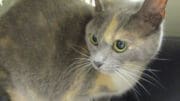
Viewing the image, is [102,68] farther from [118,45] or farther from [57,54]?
[57,54]

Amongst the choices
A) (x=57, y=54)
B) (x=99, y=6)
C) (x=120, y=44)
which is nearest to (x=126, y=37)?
(x=120, y=44)

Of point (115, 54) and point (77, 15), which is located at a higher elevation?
point (77, 15)

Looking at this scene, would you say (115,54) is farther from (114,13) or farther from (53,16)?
(53,16)

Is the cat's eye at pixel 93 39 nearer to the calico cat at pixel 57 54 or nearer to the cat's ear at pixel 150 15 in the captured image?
the calico cat at pixel 57 54

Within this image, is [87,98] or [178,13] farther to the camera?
[178,13]

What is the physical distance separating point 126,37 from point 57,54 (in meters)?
0.27

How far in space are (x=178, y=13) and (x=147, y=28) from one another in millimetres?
611

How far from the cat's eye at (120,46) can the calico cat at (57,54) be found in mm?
68

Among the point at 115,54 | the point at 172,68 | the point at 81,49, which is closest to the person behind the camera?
the point at 115,54

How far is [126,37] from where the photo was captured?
978 millimetres

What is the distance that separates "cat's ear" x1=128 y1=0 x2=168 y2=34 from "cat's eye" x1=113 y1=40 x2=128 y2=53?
2.5 inches

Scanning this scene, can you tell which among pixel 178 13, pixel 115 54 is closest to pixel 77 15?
pixel 115 54

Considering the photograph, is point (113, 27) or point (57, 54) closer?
point (113, 27)

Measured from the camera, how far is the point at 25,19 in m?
1.17
